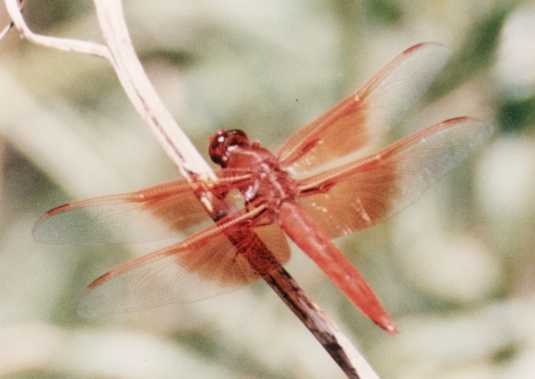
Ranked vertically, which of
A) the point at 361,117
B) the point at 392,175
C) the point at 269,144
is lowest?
the point at 392,175

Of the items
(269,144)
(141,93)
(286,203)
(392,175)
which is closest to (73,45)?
(141,93)

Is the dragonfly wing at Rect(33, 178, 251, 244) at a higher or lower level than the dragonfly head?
lower

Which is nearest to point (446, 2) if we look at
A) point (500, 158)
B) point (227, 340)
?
point (500, 158)

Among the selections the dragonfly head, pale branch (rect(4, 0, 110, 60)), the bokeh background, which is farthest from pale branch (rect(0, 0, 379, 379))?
the bokeh background

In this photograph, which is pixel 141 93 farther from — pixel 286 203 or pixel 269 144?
pixel 269 144

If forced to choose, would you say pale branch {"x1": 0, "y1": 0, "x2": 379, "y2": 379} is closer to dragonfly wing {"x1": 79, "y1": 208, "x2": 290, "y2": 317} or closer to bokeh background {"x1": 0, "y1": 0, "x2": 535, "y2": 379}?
dragonfly wing {"x1": 79, "y1": 208, "x2": 290, "y2": 317}

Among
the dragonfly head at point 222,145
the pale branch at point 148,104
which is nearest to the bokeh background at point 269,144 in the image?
the dragonfly head at point 222,145

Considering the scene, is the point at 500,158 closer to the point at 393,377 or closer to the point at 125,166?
the point at 393,377

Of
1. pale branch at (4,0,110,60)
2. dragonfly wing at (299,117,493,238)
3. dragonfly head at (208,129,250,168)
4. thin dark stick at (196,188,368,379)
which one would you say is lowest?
thin dark stick at (196,188,368,379)
